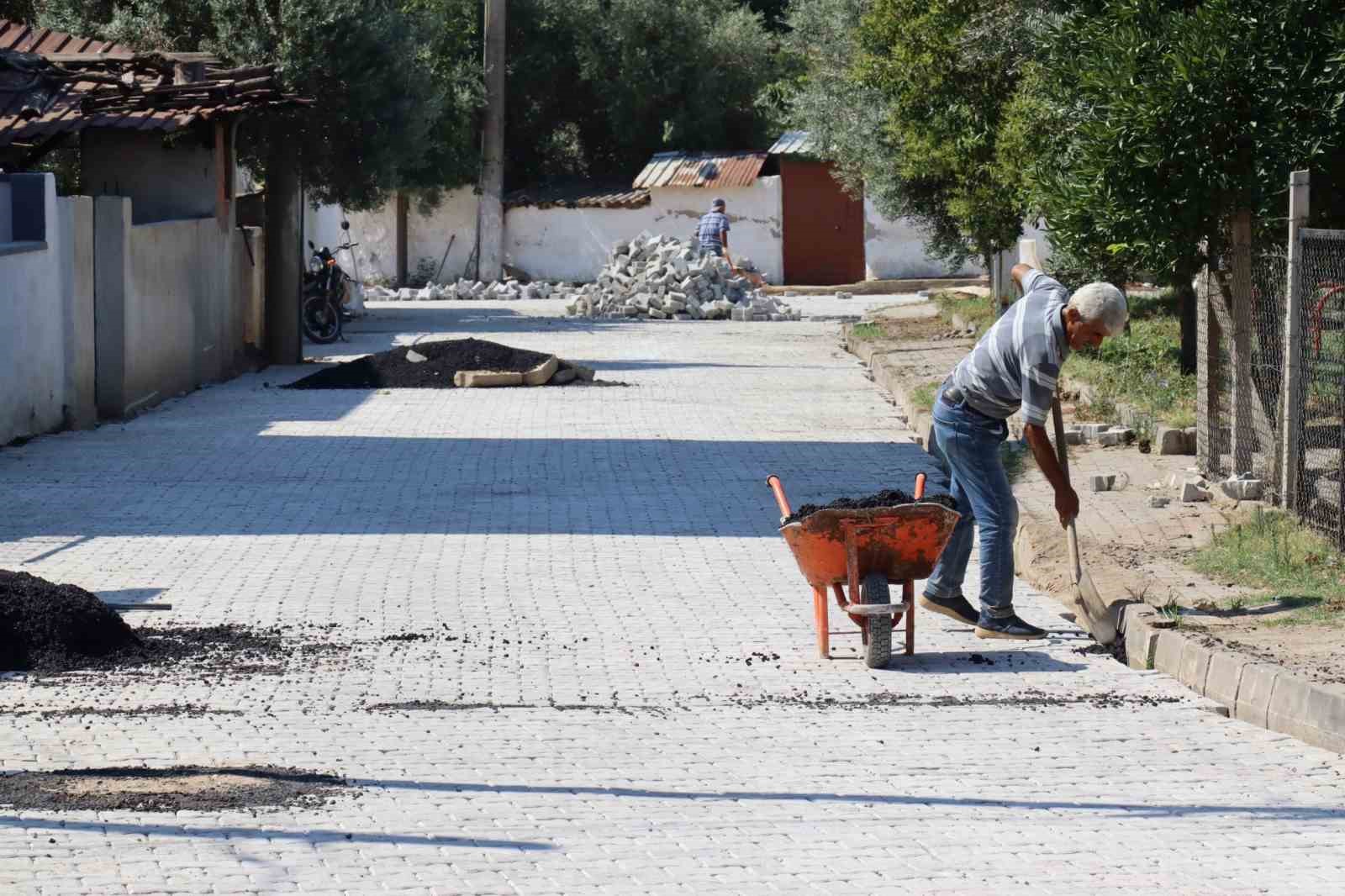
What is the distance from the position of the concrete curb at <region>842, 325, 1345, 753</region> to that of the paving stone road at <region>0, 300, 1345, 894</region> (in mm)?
137

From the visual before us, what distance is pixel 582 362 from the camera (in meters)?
24.4

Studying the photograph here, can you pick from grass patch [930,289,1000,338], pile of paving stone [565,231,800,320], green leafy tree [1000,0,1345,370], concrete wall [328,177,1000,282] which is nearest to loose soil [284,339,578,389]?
grass patch [930,289,1000,338]

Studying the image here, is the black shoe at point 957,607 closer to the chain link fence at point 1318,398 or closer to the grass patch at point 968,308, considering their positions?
the chain link fence at point 1318,398

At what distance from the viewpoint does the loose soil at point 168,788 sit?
5824mm

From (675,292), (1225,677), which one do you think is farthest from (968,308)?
(1225,677)

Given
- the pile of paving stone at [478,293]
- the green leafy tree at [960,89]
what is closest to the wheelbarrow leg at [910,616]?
the green leafy tree at [960,89]

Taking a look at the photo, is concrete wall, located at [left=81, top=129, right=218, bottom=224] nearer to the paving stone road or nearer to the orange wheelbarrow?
the paving stone road

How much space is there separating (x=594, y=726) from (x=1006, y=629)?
2.49m

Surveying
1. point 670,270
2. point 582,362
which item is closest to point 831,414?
point 582,362

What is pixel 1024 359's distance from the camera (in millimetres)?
8211

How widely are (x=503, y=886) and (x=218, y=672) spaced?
3.12m

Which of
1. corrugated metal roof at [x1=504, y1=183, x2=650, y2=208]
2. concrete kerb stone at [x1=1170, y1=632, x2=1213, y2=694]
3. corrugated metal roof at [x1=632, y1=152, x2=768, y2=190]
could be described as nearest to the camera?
concrete kerb stone at [x1=1170, y1=632, x2=1213, y2=694]

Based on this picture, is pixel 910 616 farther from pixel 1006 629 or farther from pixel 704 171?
pixel 704 171

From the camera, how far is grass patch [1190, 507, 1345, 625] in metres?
8.80
